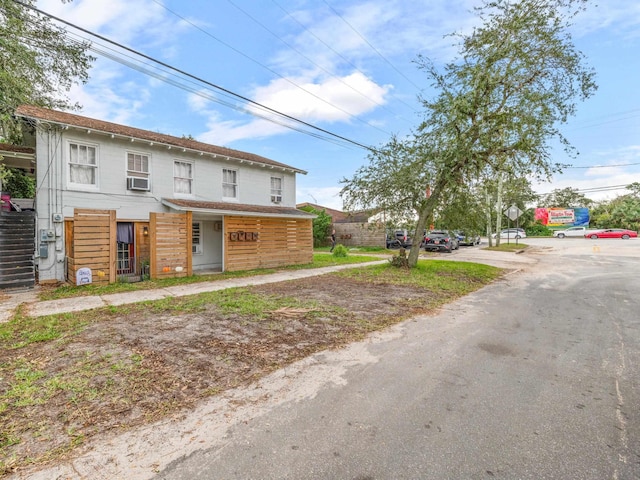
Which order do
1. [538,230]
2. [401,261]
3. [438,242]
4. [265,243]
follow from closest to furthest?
[401,261]
[265,243]
[438,242]
[538,230]

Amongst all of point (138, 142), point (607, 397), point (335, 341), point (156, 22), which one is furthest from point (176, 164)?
point (607, 397)

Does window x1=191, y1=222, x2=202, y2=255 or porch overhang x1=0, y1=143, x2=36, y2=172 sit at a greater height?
porch overhang x1=0, y1=143, x2=36, y2=172

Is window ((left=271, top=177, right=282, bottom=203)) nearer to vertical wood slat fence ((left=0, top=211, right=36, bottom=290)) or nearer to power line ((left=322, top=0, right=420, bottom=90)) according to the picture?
power line ((left=322, top=0, right=420, bottom=90))

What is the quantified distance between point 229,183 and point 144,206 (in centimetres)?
380

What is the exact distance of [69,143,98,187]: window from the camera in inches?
398

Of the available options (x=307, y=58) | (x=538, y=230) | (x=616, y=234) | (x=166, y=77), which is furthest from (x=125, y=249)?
(x=538, y=230)

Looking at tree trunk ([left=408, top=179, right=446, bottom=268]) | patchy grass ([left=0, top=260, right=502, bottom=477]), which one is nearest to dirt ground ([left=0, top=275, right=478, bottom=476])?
patchy grass ([left=0, top=260, right=502, bottom=477])

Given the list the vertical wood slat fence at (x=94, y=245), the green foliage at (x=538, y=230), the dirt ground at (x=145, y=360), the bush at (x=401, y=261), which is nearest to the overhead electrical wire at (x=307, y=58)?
the bush at (x=401, y=261)

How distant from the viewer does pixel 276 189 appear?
628 inches

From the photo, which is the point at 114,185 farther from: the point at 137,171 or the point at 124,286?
the point at 124,286

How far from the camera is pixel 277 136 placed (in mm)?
19875

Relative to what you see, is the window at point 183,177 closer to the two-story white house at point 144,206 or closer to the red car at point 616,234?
the two-story white house at point 144,206

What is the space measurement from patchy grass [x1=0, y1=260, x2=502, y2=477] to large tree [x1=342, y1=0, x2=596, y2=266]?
5988 mm

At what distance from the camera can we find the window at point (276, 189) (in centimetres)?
1581
